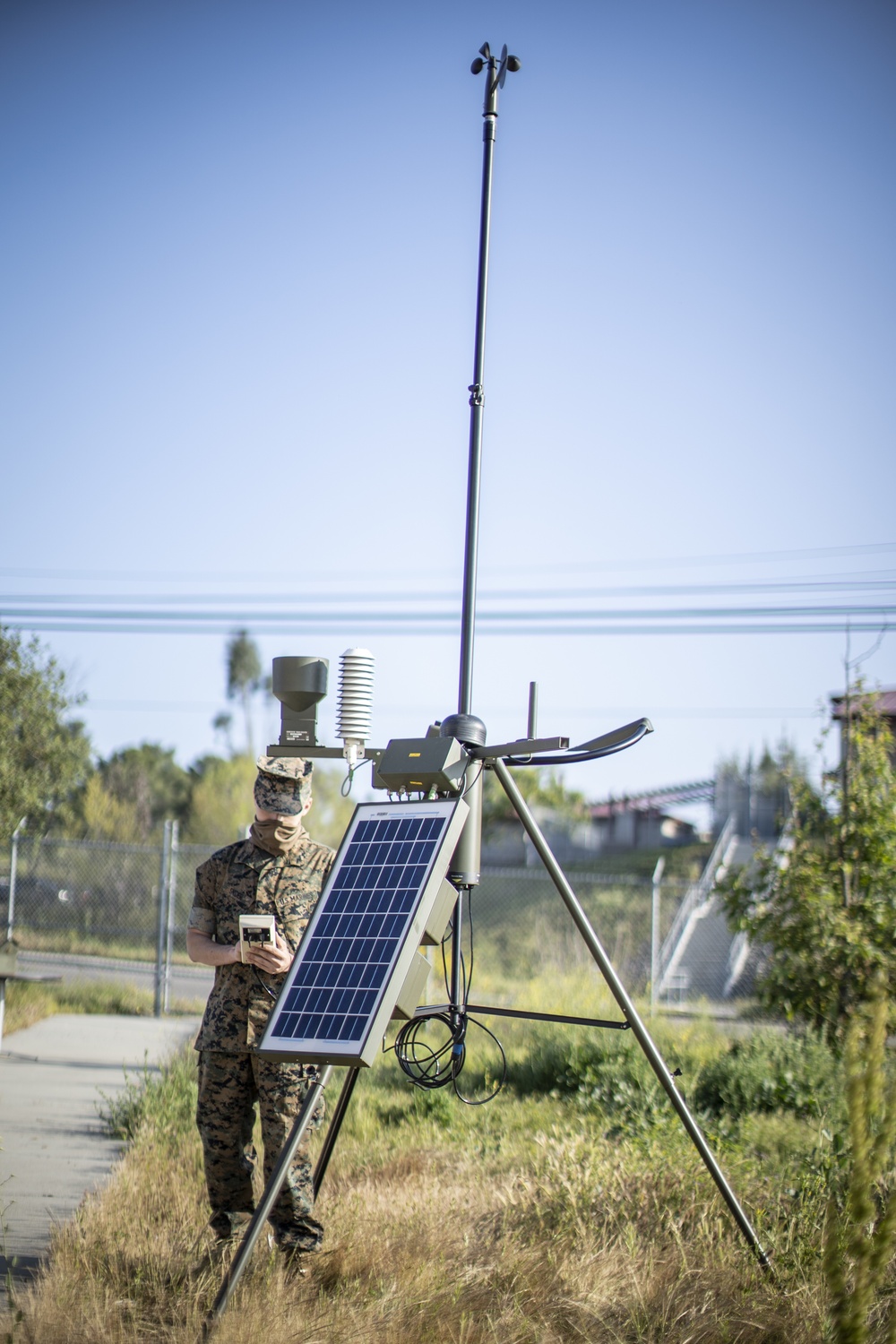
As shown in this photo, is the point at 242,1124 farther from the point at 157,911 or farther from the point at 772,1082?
the point at 157,911

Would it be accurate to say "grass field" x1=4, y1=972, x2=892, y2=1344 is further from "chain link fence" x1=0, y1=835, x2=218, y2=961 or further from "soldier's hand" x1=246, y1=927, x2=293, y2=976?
"chain link fence" x1=0, y1=835, x2=218, y2=961

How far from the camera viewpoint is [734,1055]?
7.57 m

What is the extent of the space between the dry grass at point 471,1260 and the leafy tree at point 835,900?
2.77 meters

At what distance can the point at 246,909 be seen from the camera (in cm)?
410

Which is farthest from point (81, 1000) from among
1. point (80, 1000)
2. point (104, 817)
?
point (104, 817)

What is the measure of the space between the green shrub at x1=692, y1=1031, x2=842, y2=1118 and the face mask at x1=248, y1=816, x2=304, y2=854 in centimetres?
355

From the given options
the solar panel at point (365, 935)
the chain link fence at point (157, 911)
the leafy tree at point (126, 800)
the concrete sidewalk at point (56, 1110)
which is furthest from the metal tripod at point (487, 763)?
the leafy tree at point (126, 800)

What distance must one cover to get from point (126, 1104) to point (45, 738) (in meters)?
9.92

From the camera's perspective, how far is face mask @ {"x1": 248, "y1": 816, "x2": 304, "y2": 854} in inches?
161

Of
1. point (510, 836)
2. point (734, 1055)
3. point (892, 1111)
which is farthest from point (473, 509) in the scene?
point (510, 836)

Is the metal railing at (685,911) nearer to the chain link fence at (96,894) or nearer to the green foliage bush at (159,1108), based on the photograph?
the chain link fence at (96,894)

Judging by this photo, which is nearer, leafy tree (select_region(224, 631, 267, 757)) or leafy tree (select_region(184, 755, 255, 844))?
leafy tree (select_region(184, 755, 255, 844))

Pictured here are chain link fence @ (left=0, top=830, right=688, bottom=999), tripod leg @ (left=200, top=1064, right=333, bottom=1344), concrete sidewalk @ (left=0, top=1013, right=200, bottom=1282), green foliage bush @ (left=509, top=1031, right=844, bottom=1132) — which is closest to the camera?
tripod leg @ (left=200, top=1064, right=333, bottom=1344)

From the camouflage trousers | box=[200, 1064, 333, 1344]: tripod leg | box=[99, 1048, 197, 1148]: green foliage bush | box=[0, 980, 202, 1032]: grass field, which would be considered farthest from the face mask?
box=[0, 980, 202, 1032]: grass field
